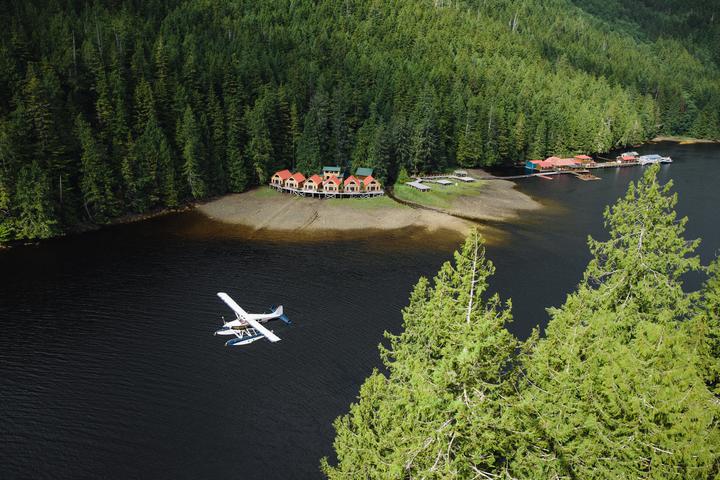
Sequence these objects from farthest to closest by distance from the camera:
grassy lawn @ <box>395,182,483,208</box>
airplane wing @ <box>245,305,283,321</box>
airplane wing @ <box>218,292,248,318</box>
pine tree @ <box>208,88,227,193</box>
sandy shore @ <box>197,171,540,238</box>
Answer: grassy lawn @ <box>395,182,483,208</box>, pine tree @ <box>208,88,227,193</box>, sandy shore @ <box>197,171,540,238</box>, airplane wing @ <box>218,292,248,318</box>, airplane wing @ <box>245,305,283,321</box>

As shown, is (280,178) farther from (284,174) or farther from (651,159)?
(651,159)

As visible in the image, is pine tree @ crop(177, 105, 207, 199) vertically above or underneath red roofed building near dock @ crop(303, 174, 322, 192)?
above

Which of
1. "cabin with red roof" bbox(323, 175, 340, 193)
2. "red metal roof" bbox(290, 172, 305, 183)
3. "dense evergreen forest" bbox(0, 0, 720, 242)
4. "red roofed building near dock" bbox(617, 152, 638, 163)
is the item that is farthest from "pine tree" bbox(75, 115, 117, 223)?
"red roofed building near dock" bbox(617, 152, 638, 163)

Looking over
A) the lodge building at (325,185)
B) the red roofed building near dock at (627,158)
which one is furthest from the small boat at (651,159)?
the lodge building at (325,185)

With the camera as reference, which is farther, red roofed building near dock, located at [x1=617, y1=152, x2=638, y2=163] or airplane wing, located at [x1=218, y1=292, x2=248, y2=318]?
red roofed building near dock, located at [x1=617, y1=152, x2=638, y2=163]

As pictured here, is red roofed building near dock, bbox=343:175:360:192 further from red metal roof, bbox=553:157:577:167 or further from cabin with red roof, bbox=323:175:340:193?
red metal roof, bbox=553:157:577:167
